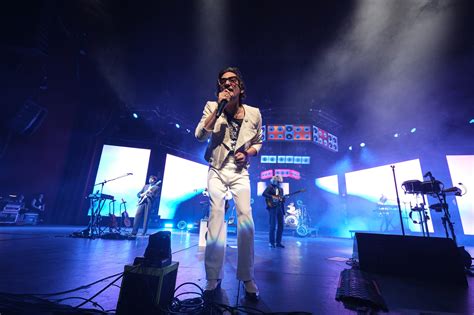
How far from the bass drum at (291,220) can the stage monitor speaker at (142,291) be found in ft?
34.9

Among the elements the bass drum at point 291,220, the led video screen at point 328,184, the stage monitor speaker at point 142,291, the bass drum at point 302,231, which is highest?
the led video screen at point 328,184

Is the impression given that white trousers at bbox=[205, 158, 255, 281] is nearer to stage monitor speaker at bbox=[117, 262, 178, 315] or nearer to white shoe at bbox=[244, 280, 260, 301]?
white shoe at bbox=[244, 280, 260, 301]

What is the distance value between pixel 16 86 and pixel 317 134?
1466 cm

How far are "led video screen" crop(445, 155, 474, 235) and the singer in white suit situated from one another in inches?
394

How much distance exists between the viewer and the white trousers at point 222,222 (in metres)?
1.56

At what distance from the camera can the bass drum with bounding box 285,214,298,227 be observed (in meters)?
10.7

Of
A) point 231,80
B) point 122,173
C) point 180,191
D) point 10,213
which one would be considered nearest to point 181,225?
point 180,191

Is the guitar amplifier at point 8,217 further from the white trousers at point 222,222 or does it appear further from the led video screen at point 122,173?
the white trousers at point 222,222

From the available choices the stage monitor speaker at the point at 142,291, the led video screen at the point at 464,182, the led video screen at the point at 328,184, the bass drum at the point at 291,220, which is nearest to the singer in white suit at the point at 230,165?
the stage monitor speaker at the point at 142,291

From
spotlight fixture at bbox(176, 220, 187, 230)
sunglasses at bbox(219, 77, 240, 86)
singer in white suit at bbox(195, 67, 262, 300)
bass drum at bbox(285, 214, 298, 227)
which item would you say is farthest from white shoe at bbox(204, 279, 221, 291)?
bass drum at bbox(285, 214, 298, 227)

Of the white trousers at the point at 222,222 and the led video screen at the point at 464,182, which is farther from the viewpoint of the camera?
the led video screen at the point at 464,182

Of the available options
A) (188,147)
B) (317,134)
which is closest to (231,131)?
(188,147)

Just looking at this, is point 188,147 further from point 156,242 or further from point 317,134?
point 156,242

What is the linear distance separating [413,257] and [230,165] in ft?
8.54
